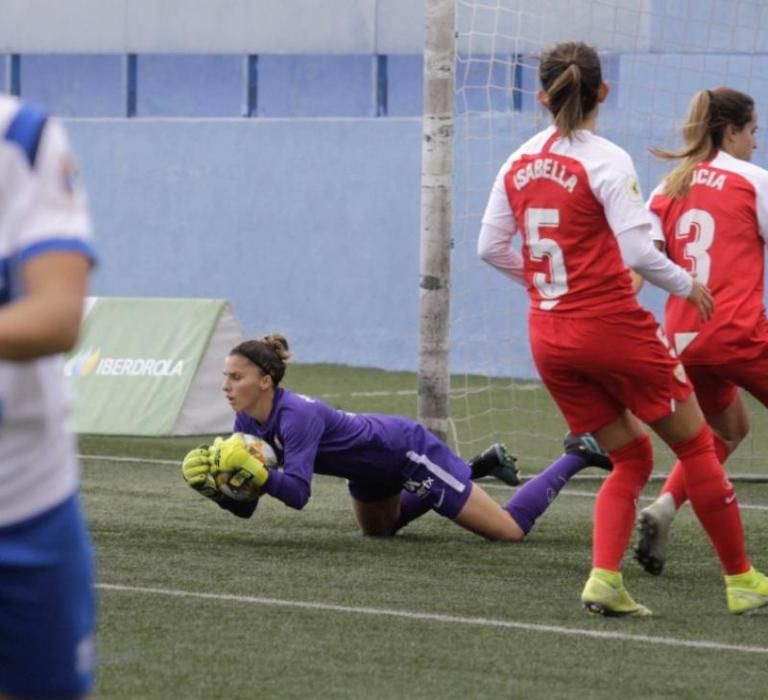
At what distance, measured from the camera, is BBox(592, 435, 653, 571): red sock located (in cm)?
651

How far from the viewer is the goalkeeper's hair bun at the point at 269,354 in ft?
26.2

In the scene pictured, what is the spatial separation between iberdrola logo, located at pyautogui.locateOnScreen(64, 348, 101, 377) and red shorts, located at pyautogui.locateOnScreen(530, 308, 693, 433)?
282 inches

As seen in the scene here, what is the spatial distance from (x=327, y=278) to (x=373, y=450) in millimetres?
11422

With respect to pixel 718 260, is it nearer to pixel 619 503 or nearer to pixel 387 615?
pixel 619 503

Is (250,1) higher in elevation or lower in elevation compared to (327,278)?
higher

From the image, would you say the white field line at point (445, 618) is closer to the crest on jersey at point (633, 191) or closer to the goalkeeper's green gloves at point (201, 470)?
the goalkeeper's green gloves at point (201, 470)

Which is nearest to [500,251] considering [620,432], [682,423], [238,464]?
[620,432]

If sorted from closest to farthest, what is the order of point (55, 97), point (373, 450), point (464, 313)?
point (373, 450) < point (464, 313) < point (55, 97)

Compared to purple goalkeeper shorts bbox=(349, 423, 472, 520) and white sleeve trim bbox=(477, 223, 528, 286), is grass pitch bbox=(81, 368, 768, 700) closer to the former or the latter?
purple goalkeeper shorts bbox=(349, 423, 472, 520)

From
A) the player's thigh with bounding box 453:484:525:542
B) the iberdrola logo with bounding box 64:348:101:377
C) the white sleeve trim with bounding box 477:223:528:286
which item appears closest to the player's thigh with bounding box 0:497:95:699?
the white sleeve trim with bounding box 477:223:528:286

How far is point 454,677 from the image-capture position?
5492 millimetres

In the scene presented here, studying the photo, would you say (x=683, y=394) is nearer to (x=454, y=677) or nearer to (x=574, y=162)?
(x=574, y=162)

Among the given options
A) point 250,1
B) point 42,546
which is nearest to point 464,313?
point 250,1

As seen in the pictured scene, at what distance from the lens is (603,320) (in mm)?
6422
